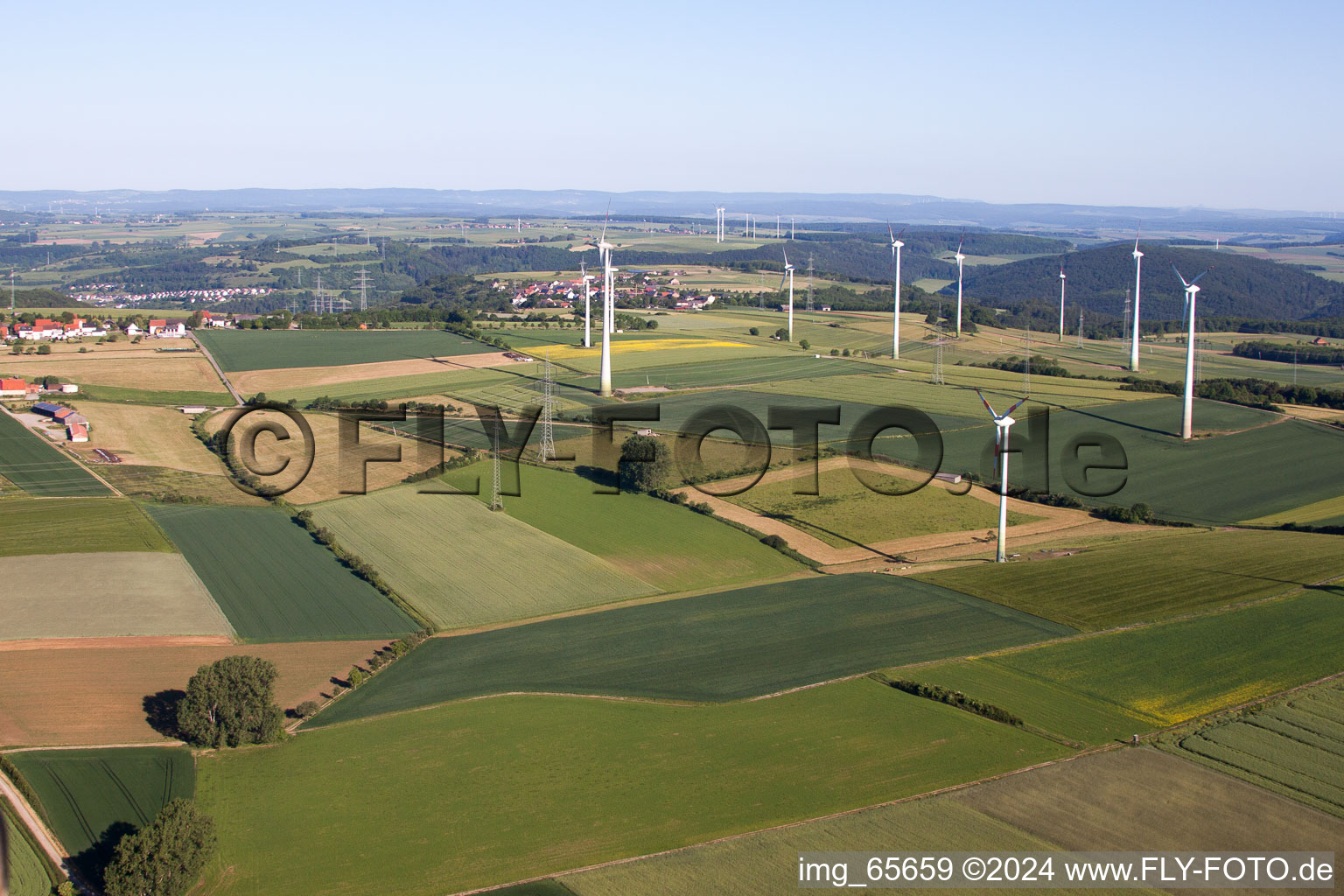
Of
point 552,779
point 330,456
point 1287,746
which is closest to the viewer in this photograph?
point 552,779

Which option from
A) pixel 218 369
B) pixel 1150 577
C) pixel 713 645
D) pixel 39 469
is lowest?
pixel 713 645

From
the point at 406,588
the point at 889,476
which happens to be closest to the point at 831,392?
the point at 889,476

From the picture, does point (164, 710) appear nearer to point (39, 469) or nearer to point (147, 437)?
point (39, 469)

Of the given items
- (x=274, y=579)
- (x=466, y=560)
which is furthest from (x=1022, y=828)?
(x=274, y=579)

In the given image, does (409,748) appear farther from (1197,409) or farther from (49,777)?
(1197,409)

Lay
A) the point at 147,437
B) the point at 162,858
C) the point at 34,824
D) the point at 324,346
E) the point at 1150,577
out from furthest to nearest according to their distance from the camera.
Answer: the point at 324,346 < the point at 147,437 < the point at 1150,577 < the point at 34,824 < the point at 162,858

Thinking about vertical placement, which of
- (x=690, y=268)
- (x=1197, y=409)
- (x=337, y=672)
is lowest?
(x=337, y=672)

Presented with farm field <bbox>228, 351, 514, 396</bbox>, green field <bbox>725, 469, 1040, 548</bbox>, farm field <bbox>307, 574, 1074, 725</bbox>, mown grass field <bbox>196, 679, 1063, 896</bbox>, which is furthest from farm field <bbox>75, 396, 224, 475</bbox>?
mown grass field <bbox>196, 679, 1063, 896</bbox>
